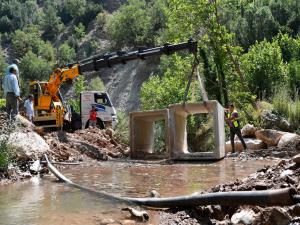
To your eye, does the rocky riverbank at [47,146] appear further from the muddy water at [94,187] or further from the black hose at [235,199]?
the black hose at [235,199]

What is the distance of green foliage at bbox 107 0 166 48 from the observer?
63781mm

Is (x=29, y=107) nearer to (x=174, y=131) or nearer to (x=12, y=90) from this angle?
(x=12, y=90)

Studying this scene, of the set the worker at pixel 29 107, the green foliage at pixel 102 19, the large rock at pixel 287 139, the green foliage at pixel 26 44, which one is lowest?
the large rock at pixel 287 139

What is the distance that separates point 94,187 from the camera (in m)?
8.96

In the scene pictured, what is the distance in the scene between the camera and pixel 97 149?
1633 cm

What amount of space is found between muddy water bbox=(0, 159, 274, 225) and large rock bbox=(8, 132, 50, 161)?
86 cm

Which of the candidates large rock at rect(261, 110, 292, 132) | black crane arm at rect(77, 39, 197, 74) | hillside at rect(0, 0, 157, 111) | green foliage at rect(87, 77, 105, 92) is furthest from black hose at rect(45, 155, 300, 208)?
green foliage at rect(87, 77, 105, 92)

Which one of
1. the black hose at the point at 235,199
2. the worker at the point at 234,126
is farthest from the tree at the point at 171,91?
the black hose at the point at 235,199

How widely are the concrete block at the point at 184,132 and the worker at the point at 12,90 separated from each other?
17.8 ft

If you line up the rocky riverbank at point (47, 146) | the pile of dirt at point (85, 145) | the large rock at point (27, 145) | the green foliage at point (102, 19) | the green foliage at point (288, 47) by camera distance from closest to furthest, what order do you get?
1. the rocky riverbank at point (47, 146)
2. the large rock at point (27, 145)
3. the pile of dirt at point (85, 145)
4. the green foliage at point (288, 47)
5. the green foliage at point (102, 19)

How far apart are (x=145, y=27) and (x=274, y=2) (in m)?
26.2

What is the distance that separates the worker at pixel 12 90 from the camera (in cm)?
1261

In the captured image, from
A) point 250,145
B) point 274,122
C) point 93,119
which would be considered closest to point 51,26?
point 93,119

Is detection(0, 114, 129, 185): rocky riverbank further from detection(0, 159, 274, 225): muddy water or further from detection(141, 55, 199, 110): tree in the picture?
detection(141, 55, 199, 110): tree
